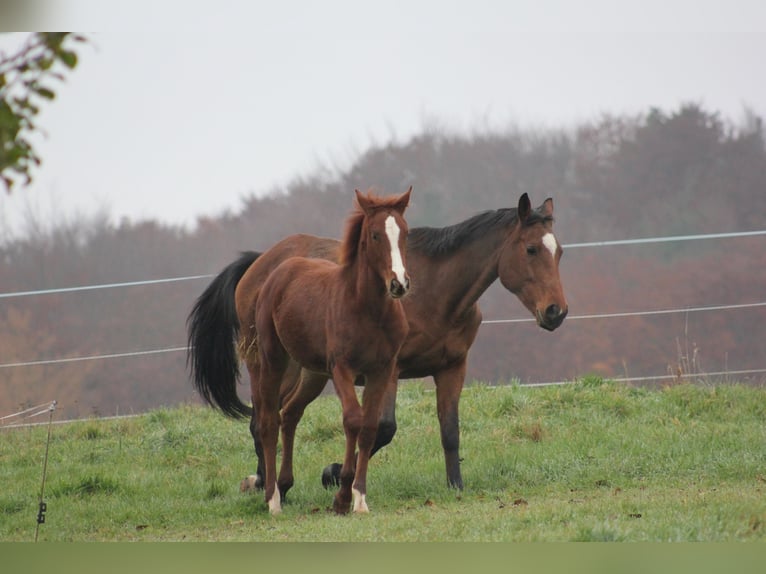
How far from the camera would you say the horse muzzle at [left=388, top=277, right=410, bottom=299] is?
5.02 meters

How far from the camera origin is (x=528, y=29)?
23.9 ft

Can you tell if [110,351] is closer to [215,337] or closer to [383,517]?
[215,337]

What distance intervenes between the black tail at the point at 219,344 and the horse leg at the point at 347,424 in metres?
1.71

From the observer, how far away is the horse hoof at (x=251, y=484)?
6562mm

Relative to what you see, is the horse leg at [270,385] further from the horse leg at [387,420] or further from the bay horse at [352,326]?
the horse leg at [387,420]

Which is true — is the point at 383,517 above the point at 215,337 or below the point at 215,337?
below

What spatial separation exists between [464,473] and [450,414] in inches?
18.6

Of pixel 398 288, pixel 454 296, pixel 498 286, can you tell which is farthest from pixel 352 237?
pixel 498 286

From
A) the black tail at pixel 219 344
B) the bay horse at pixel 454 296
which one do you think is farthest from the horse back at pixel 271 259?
the bay horse at pixel 454 296

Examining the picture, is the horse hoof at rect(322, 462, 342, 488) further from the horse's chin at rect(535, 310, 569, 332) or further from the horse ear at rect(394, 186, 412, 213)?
the horse ear at rect(394, 186, 412, 213)

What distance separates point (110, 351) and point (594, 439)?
6956 mm

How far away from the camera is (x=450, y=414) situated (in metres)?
6.25

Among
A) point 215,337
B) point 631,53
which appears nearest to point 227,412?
point 215,337

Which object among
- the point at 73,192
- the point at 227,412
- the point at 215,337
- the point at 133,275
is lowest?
the point at 227,412
